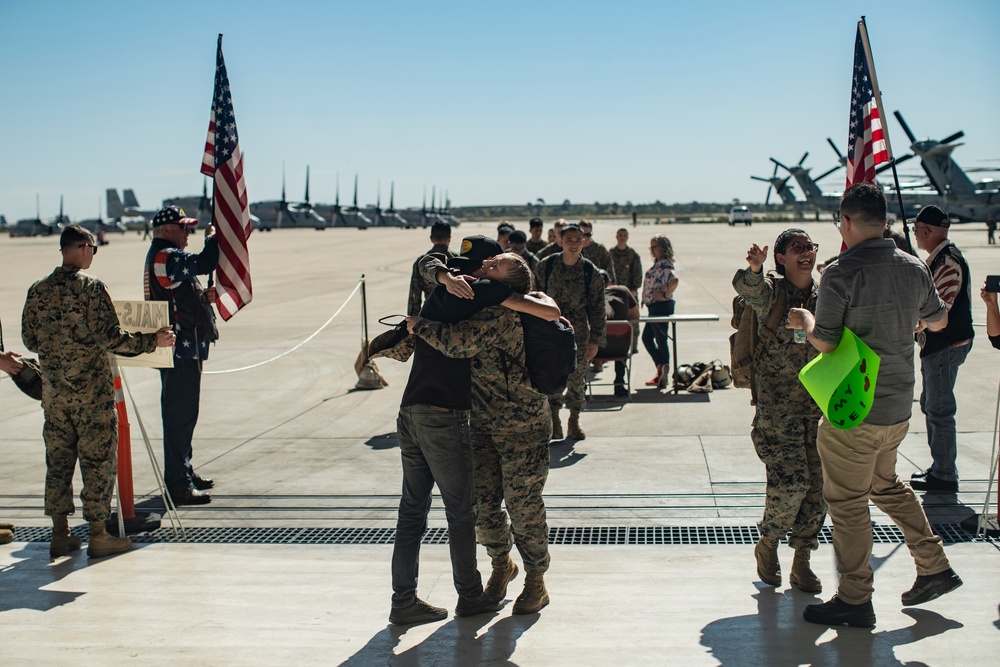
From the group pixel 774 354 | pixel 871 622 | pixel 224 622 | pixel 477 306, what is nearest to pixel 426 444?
pixel 477 306

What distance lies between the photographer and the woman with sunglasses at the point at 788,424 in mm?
4457

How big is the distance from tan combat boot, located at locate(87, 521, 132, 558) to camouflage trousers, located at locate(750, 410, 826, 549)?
12.6ft

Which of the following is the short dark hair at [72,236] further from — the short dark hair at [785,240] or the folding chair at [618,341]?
the folding chair at [618,341]

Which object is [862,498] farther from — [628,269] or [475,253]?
[628,269]

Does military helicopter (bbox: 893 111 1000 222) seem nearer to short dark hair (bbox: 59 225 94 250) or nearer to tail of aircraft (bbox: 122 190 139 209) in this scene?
short dark hair (bbox: 59 225 94 250)

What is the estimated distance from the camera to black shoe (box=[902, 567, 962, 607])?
410 centimetres

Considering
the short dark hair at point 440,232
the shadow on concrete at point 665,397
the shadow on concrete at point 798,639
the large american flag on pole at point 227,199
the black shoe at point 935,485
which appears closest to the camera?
the shadow on concrete at point 798,639

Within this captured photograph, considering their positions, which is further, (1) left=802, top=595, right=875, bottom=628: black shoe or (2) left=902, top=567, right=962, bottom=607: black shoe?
(2) left=902, top=567, right=962, bottom=607: black shoe

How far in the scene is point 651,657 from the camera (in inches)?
148

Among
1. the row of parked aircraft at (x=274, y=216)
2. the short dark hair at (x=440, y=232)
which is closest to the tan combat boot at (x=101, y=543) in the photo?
the short dark hair at (x=440, y=232)

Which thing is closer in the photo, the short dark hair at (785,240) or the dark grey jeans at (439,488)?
the dark grey jeans at (439,488)

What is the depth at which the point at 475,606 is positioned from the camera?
4.34 meters

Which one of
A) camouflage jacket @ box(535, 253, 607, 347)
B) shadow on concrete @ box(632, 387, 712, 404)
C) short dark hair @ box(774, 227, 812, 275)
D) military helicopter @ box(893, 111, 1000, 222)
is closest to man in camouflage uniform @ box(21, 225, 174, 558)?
camouflage jacket @ box(535, 253, 607, 347)

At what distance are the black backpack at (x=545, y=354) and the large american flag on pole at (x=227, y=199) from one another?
314 centimetres
